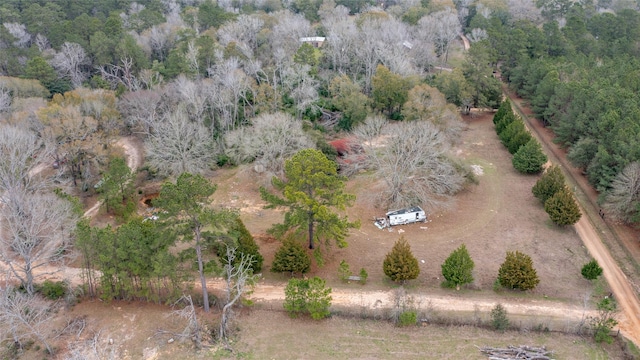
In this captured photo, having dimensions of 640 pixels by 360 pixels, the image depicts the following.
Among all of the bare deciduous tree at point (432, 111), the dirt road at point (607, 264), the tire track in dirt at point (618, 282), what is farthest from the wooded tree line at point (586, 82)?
the bare deciduous tree at point (432, 111)

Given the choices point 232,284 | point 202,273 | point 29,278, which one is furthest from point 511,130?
point 29,278

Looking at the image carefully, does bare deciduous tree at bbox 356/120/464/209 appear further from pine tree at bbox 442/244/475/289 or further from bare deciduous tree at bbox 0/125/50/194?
bare deciduous tree at bbox 0/125/50/194

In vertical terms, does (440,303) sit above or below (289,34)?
below

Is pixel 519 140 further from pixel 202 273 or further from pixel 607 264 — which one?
pixel 202 273

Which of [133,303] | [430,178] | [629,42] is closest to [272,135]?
[430,178]

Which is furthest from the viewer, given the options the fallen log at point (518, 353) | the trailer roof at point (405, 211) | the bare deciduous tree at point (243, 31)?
the bare deciduous tree at point (243, 31)

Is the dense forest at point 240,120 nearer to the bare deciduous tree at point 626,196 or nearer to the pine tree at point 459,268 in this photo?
the bare deciduous tree at point 626,196

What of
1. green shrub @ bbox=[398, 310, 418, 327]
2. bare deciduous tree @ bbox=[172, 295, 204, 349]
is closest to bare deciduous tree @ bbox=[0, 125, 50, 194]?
bare deciduous tree @ bbox=[172, 295, 204, 349]
